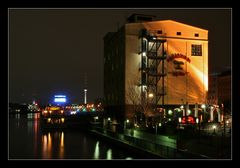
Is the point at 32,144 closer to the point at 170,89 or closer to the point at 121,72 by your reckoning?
the point at 121,72

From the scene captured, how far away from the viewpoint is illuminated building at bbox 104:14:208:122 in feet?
142

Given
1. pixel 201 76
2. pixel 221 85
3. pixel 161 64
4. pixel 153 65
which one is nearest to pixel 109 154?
pixel 153 65

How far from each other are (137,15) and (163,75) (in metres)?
9.85

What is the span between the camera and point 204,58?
150 feet

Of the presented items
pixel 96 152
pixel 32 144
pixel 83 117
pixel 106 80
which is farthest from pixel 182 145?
pixel 83 117

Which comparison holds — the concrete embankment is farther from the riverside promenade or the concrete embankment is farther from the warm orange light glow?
the warm orange light glow


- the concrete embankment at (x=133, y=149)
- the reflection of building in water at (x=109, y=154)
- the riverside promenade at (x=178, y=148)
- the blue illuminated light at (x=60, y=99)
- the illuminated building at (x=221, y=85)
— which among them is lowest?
the reflection of building in water at (x=109, y=154)

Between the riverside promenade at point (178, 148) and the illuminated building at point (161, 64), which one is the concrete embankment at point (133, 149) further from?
the illuminated building at point (161, 64)

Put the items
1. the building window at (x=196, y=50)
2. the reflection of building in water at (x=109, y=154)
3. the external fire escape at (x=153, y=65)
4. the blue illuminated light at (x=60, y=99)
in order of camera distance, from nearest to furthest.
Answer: the reflection of building in water at (x=109, y=154) → the external fire escape at (x=153, y=65) → the building window at (x=196, y=50) → the blue illuminated light at (x=60, y=99)

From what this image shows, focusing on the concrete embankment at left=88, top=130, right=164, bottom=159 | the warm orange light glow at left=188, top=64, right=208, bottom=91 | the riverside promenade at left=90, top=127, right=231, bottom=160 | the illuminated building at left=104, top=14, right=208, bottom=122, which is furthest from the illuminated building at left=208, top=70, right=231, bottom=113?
the riverside promenade at left=90, top=127, right=231, bottom=160

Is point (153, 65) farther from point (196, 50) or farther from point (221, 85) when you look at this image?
point (221, 85)

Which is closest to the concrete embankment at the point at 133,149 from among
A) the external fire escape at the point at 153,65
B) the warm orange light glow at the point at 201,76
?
the external fire escape at the point at 153,65

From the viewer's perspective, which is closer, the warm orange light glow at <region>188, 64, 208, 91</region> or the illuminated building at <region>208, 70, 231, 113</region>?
the warm orange light glow at <region>188, 64, 208, 91</region>

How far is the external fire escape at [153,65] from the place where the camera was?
1693 inches
